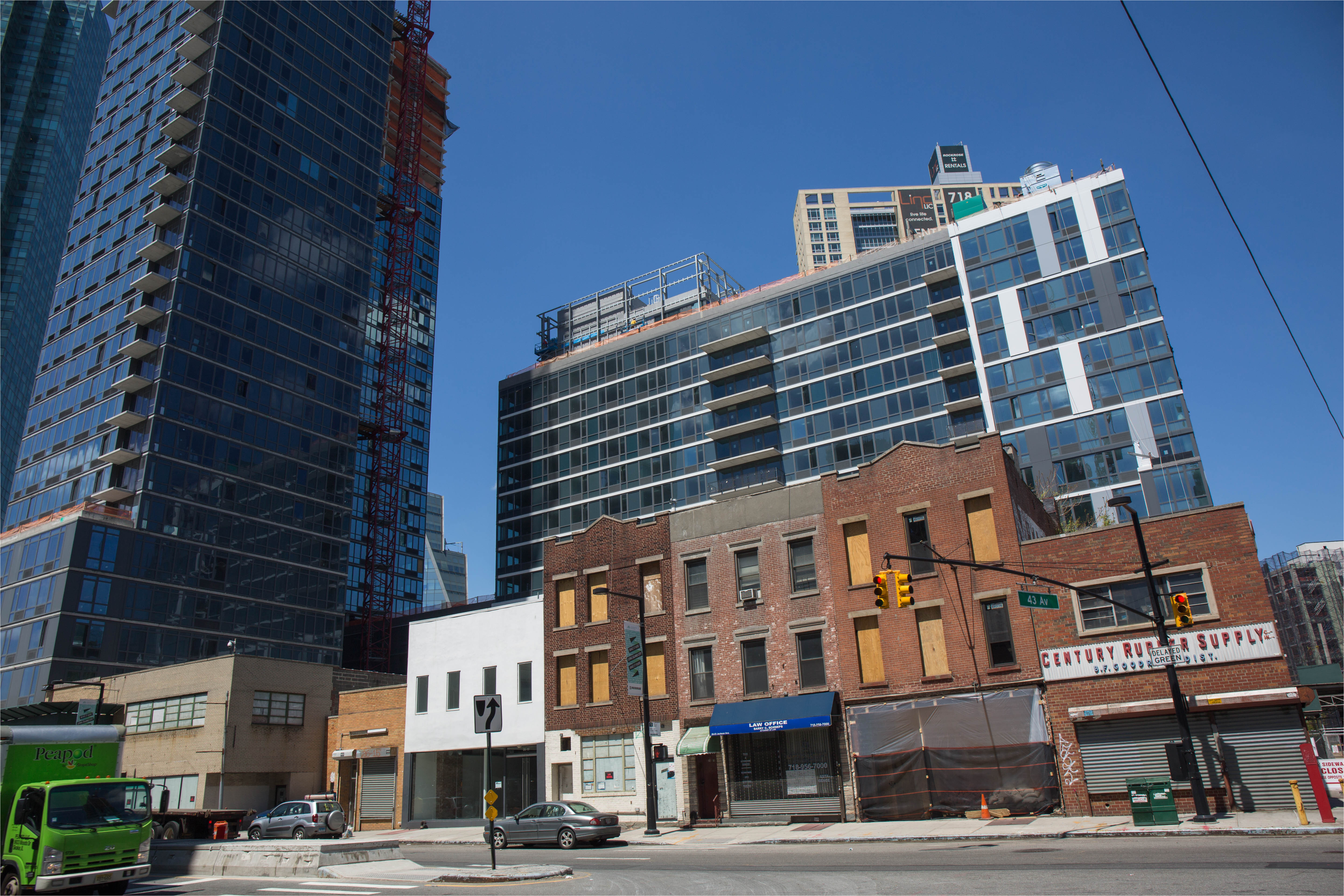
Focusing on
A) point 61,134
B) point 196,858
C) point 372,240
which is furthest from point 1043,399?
point 61,134

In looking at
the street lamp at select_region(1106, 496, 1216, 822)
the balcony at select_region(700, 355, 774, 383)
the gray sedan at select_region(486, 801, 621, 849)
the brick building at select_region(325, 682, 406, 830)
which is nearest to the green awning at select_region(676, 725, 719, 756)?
the gray sedan at select_region(486, 801, 621, 849)

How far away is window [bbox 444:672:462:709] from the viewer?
4050 centimetres

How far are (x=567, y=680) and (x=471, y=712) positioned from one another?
4.80 m

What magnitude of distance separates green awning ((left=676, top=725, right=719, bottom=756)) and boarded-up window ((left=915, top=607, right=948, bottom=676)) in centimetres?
839

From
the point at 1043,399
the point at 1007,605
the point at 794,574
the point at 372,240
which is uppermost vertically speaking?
the point at 372,240

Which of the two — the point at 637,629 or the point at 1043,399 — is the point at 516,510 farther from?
the point at 637,629

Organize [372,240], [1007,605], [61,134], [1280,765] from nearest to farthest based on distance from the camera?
[1280,765] < [1007,605] < [372,240] < [61,134]

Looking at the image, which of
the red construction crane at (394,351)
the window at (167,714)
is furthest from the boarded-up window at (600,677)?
the red construction crane at (394,351)

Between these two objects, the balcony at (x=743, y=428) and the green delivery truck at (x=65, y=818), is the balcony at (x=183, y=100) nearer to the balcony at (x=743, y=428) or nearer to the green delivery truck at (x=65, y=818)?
the balcony at (x=743, y=428)

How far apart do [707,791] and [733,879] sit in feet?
56.7

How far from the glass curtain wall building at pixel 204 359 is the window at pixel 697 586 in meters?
48.4

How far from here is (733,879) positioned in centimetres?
1666

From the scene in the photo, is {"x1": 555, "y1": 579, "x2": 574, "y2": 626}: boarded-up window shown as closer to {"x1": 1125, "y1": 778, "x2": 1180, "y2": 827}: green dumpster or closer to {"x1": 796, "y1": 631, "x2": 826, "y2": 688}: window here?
{"x1": 796, "y1": 631, "x2": 826, "y2": 688}: window

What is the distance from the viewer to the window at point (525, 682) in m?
38.8
